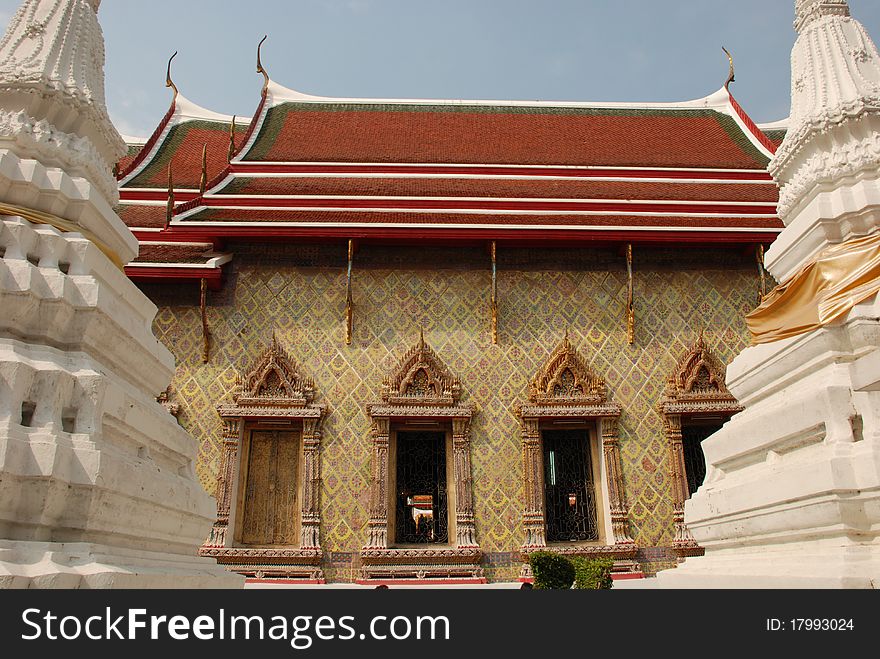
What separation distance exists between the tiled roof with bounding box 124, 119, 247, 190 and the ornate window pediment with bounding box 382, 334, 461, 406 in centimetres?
419

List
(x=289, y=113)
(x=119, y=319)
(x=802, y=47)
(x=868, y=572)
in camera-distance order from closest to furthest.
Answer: (x=868, y=572), (x=119, y=319), (x=802, y=47), (x=289, y=113)

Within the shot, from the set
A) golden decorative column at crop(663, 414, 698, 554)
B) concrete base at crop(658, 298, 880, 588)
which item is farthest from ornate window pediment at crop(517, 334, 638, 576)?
concrete base at crop(658, 298, 880, 588)

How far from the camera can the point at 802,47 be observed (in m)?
3.85

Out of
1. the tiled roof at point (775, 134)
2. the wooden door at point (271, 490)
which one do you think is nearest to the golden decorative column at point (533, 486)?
the wooden door at point (271, 490)

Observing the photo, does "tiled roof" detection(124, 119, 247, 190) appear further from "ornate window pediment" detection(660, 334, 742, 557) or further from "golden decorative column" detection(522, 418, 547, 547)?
"ornate window pediment" detection(660, 334, 742, 557)

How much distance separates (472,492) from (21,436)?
591 centimetres

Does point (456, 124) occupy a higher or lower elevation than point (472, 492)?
higher

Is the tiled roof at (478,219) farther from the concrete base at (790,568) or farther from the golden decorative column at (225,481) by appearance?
the concrete base at (790,568)

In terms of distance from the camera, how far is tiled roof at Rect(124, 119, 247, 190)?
34.2 feet

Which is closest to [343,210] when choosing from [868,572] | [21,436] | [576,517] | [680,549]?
[576,517]

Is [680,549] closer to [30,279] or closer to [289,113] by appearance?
[30,279]

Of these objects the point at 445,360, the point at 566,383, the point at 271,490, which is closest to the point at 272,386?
the point at 271,490

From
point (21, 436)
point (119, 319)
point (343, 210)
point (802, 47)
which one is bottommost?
point (21, 436)

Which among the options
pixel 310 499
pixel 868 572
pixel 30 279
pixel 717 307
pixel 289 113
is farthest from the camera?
pixel 289 113
